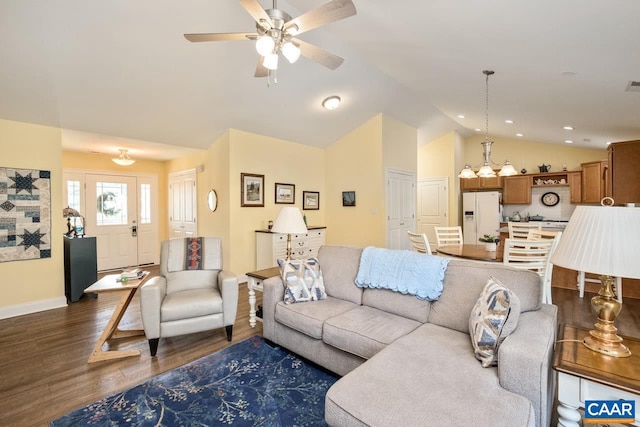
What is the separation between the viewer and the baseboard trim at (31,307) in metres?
3.55

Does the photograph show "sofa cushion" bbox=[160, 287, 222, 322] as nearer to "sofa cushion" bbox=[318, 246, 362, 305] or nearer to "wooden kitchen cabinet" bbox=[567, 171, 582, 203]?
"sofa cushion" bbox=[318, 246, 362, 305]

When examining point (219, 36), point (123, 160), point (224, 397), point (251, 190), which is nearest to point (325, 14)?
point (219, 36)

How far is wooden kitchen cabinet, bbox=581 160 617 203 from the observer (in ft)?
18.3

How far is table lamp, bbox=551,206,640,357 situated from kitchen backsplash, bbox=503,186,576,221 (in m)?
6.32

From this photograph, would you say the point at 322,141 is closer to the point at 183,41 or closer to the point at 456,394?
the point at 183,41

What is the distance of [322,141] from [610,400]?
5544 millimetres

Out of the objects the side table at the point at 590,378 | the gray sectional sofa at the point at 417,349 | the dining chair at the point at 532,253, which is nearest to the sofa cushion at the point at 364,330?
the gray sectional sofa at the point at 417,349

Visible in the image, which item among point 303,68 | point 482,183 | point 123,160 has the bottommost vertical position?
point 482,183

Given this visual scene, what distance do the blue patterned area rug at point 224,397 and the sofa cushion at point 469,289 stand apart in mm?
976

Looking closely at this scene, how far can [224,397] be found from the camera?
204 centimetres

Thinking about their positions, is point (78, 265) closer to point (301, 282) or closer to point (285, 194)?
point (285, 194)

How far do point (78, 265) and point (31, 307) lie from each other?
67 centimetres

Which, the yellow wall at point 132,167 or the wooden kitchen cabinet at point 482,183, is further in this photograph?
the wooden kitchen cabinet at point 482,183

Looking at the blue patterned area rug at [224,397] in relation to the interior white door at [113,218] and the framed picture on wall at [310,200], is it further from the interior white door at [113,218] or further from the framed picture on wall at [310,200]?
the interior white door at [113,218]
